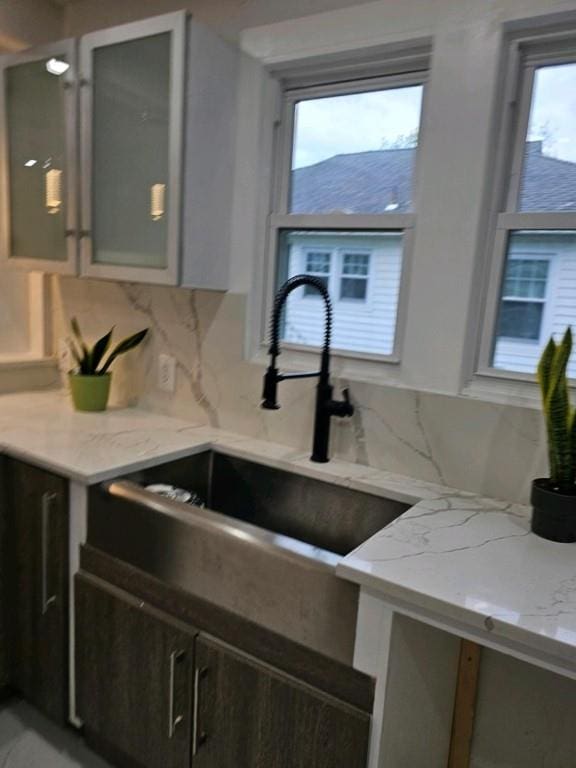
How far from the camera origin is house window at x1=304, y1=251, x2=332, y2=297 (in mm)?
1814

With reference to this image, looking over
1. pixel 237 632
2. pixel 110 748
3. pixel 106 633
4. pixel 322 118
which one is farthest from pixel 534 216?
pixel 110 748

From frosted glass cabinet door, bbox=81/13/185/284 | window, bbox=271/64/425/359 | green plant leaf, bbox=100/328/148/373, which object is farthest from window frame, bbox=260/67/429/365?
green plant leaf, bbox=100/328/148/373

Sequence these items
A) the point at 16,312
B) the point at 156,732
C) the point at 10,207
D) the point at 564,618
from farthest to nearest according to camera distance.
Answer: the point at 16,312 < the point at 10,207 < the point at 156,732 < the point at 564,618

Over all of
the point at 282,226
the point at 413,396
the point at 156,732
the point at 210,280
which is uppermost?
the point at 282,226

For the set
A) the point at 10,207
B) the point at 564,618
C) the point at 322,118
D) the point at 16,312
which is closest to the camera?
the point at 564,618

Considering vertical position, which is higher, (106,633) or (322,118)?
(322,118)

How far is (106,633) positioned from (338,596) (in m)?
0.73

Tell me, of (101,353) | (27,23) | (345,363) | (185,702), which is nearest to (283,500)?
(345,363)

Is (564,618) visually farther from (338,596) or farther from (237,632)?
(237,632)

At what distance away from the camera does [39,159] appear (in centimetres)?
199

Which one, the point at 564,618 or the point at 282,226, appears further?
the point at 282,226

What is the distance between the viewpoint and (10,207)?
2096mm

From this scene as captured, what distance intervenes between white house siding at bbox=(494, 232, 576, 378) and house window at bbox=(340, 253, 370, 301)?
428 mm

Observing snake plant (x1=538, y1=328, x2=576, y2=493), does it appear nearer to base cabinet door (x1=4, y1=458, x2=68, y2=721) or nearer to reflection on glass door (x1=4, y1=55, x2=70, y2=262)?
base cabinet door (x1=4, y1=458, x2=68, y2=721)
